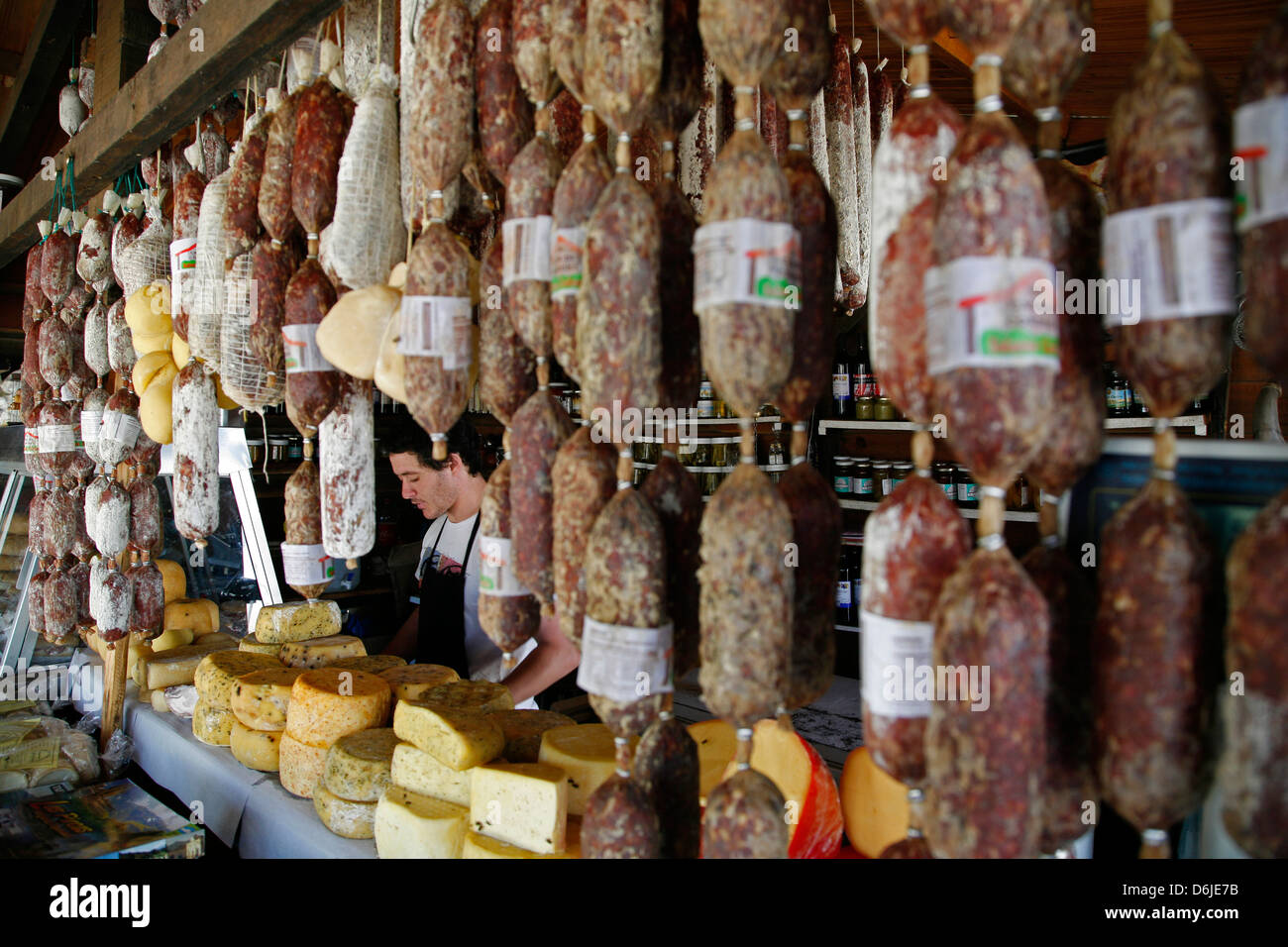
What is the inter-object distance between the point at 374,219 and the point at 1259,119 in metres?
1.57

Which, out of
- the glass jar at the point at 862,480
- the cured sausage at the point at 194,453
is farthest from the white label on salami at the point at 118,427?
the glass jar at the point at 862,480

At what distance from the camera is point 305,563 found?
2.12 metres

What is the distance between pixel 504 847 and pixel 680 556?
84 cm

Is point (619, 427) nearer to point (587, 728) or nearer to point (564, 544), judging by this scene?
point (564, 544)

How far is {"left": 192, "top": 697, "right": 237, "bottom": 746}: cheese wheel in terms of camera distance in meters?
2.71

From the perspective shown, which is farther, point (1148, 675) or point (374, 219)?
point (374, 219)

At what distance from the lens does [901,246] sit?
3.20ft

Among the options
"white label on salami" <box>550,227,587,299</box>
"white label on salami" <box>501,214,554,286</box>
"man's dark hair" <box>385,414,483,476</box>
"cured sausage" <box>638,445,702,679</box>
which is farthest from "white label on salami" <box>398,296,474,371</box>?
"man's dark hair" <box>385,414,483,476</box>

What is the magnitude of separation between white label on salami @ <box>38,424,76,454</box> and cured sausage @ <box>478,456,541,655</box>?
2.86 m

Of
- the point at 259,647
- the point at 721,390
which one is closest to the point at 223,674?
the point at 259,647

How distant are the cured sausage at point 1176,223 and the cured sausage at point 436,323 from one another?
1.10 metres

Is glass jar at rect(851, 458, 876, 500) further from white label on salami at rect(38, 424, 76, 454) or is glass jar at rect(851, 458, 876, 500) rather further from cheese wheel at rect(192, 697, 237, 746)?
white label on salami at rect(38, 424, 76, 454)

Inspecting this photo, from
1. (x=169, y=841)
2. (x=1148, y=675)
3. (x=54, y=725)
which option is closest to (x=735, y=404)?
(x=1148, y=675)

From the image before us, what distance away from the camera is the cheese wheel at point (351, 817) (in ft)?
6.86
